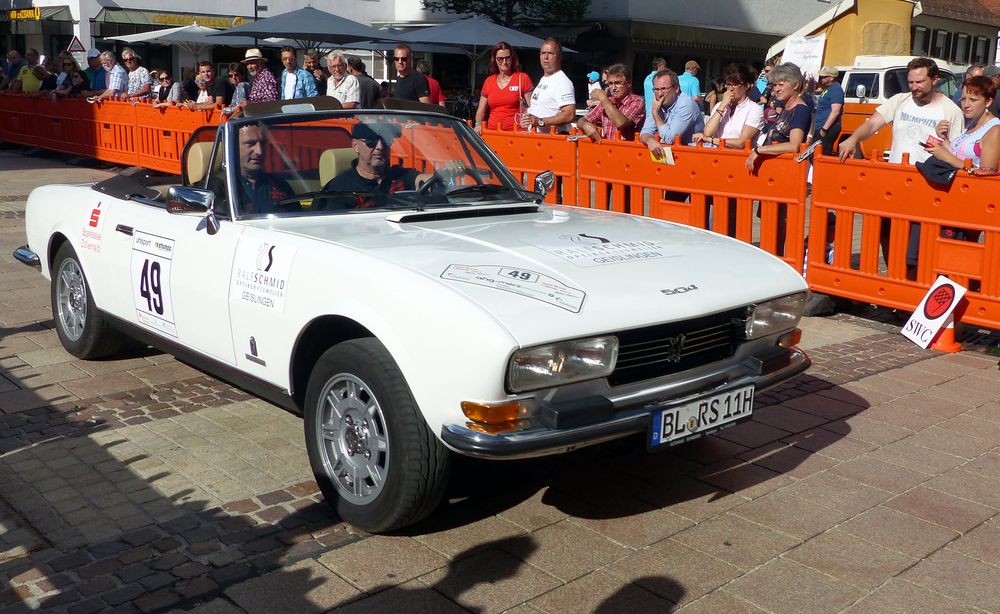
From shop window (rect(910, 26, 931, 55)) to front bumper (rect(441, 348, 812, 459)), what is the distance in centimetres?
4418

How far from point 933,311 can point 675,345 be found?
3.81 metres

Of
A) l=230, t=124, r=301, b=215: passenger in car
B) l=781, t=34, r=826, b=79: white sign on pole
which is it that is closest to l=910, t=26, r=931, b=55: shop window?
l=781, t=34, r=826, b=79: white sign on pole

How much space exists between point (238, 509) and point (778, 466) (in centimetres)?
243

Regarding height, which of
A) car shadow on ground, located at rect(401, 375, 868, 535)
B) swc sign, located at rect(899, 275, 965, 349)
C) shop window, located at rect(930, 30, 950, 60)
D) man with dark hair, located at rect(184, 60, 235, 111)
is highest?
shop window, located at rect(930, 30, 950, 60)

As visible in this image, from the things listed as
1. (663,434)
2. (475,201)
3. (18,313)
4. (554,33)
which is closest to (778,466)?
(663,434)

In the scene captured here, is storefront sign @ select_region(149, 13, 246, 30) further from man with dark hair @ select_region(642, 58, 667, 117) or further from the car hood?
the car hood

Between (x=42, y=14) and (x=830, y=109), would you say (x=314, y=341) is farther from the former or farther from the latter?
(x=42, y=14)

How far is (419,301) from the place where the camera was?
3.72 meters

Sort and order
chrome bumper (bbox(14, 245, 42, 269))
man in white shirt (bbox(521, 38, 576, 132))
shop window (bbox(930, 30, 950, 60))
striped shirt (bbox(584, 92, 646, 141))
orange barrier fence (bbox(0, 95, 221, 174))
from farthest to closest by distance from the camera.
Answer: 1. shop window (bbox(930, 30, 950, 60))
2. orange barrier fence (bbox(0, 95, 221, 174))
3. man in white shirt (bbox(521, 38, 576, 132))
4. striped shirt (bbox(584, 92, 646, 141))
5. chrome bumper (bbox(14, 245, 42, 269))

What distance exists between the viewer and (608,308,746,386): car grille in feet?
12.8

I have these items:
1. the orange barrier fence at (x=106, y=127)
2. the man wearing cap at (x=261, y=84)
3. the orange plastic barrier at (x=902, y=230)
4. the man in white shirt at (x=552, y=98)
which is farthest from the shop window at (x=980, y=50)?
the orange plastic barrier at (x=902, y=230)

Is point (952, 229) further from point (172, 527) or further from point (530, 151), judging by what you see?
point (172, 527)

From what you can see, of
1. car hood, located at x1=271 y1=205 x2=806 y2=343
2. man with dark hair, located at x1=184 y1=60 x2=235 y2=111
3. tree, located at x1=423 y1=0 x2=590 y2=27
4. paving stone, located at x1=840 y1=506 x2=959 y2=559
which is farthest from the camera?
tree, located at x1=423 y1=0 x2=590 y2=27

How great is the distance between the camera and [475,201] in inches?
205
